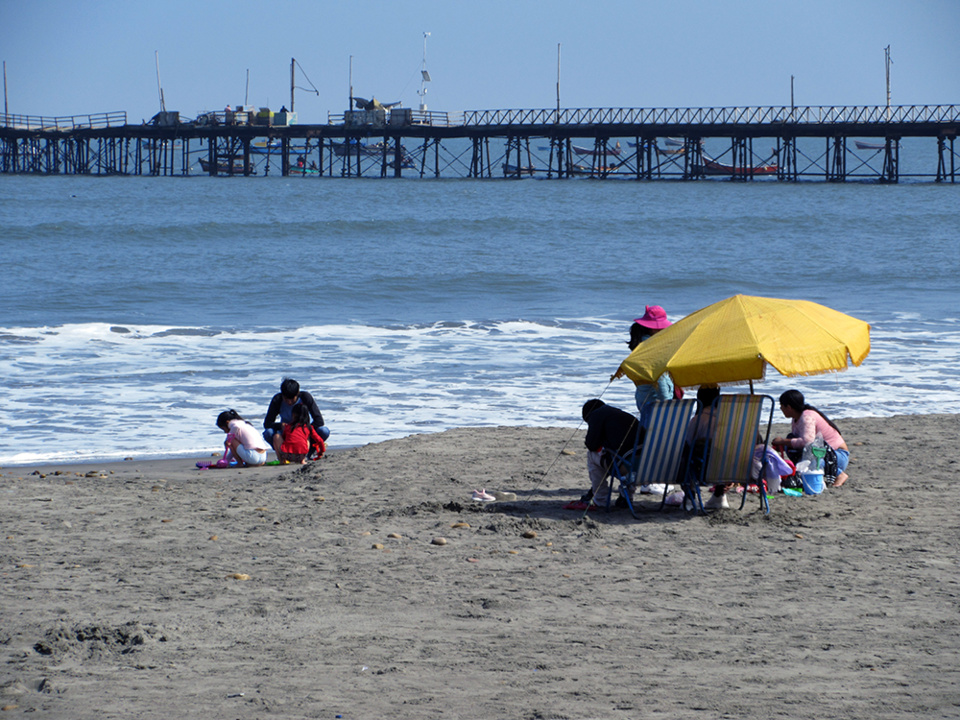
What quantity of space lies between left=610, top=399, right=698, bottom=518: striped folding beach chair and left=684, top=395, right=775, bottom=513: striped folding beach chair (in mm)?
143

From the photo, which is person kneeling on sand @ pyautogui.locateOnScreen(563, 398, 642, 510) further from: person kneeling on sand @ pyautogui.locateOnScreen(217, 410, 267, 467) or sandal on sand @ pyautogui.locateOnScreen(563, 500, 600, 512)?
person kneeling on sand @ pyautogui.locateOnScreen(217, 410, 267, 467)

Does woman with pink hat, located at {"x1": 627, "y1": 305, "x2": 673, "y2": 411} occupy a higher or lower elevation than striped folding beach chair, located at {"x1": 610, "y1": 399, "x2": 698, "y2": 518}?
higher

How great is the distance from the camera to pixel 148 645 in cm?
400

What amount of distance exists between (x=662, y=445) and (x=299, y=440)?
303 centimetres

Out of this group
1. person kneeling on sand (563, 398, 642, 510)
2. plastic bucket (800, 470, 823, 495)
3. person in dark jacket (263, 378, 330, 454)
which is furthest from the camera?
person in dark jacket (263, 378, 330, 454)

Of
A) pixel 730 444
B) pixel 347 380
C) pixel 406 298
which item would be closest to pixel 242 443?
pixel 730 444

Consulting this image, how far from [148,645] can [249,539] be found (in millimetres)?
1542

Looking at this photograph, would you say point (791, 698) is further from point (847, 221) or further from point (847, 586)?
point (847, 221)

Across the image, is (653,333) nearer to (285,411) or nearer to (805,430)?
(805,430)

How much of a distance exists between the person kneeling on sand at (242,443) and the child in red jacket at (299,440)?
0.56 ft

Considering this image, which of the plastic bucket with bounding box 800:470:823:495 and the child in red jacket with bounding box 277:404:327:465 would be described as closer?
the plastic bucket with bounding box 800:470:823:495

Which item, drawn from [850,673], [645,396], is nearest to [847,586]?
[850,673]

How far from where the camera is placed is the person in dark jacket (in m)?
7.65

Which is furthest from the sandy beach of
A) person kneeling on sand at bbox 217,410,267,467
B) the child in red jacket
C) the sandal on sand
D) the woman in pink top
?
the child in red jacket
